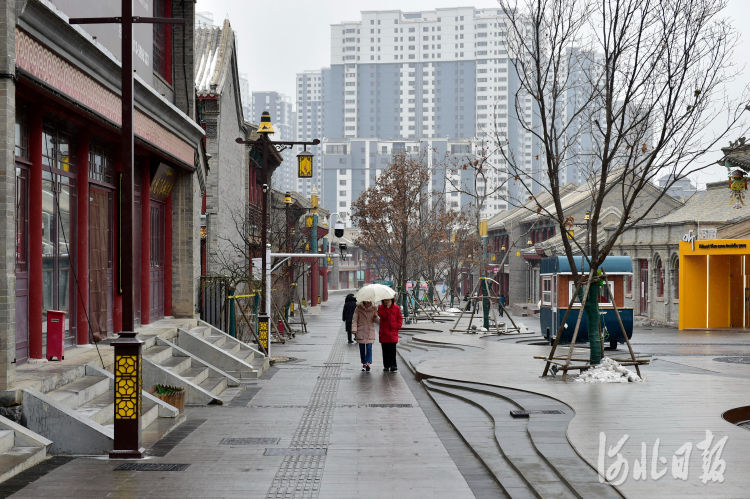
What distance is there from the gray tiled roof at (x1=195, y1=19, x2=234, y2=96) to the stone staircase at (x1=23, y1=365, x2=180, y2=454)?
22.9 metres

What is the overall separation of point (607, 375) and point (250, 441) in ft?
24.5

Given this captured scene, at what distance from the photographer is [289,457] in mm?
10453

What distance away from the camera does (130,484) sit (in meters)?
8.88

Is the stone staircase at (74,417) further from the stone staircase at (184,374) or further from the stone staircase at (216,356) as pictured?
the stone staircase at (216,356)

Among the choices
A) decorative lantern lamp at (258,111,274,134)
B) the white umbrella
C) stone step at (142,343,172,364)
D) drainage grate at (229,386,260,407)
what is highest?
decorative lantern lamp at (258,111,274,134)

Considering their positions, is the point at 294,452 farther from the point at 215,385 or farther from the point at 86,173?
the point at 86,173

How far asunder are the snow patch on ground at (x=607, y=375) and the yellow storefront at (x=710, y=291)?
22.9 m

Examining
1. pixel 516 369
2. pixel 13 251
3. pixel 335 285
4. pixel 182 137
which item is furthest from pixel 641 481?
pixel 335 285

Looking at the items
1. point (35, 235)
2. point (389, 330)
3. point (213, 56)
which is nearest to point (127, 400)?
point (35, 235)

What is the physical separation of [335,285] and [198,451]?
107 metres

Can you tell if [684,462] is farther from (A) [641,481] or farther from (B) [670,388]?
(B) [670,388]

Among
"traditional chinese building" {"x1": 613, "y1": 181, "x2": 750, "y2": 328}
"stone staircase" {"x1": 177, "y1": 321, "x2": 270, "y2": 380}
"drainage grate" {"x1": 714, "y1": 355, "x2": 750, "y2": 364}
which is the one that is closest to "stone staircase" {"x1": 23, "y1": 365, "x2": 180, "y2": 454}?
"stone staircase" {"x1": 177, "y1": 321, "x2": 270, "y2": 380}

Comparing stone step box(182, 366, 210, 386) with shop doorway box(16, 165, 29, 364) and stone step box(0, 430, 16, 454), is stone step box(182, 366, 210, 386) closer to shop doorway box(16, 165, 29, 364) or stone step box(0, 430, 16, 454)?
shop doorway box(16, 165, 29, 364)

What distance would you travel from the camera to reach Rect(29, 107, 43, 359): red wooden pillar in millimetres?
12703
